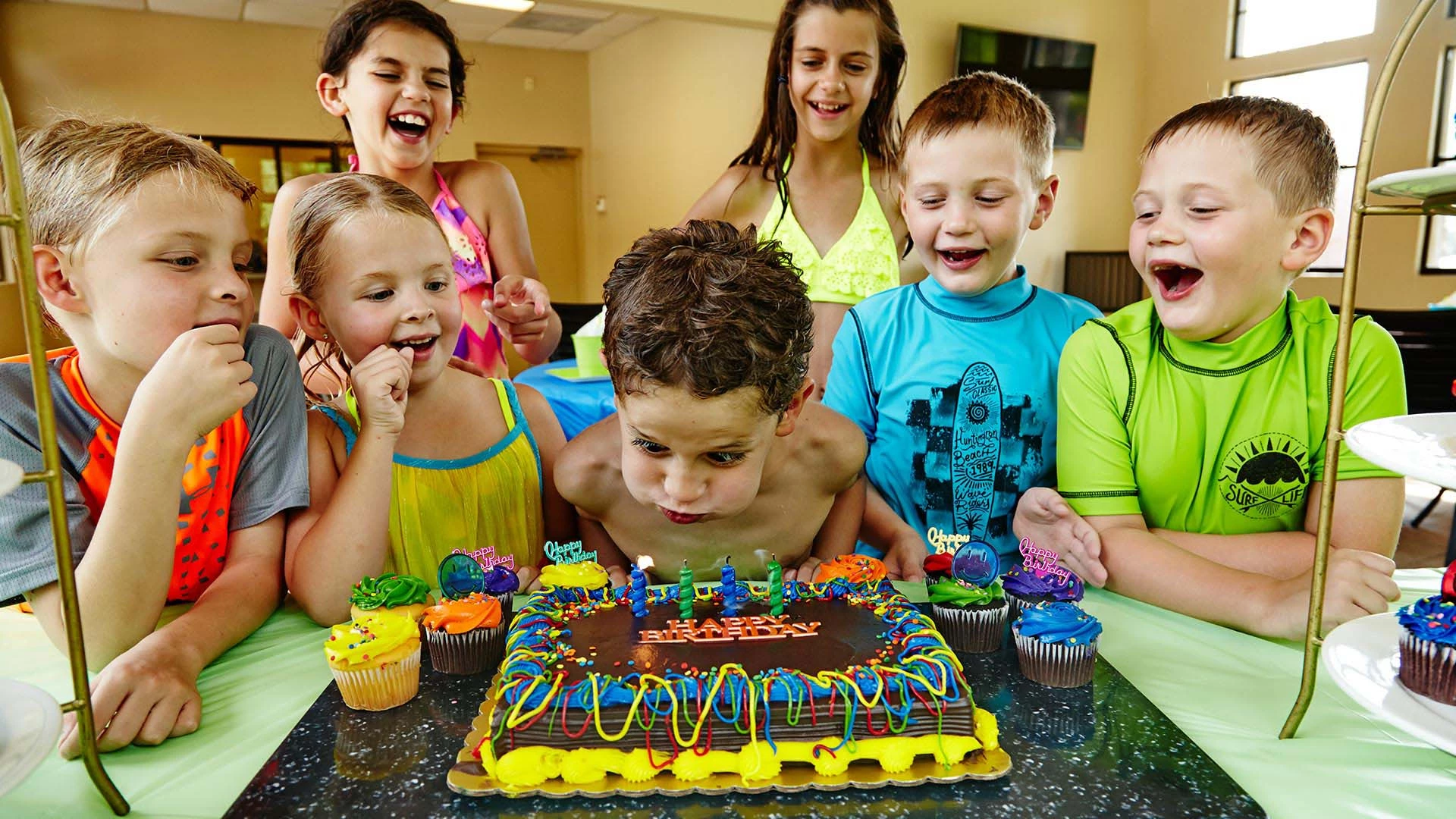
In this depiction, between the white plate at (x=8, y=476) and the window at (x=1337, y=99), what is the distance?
815 cm

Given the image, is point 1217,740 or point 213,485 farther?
point 213,485

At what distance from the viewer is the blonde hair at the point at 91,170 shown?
1.15 m

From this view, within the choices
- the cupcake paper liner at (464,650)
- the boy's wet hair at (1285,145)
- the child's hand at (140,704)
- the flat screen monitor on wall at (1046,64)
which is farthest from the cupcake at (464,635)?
the flat screen monitor on wall at (1046,64)

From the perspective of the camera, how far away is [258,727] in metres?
1.03

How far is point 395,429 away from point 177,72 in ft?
30.4

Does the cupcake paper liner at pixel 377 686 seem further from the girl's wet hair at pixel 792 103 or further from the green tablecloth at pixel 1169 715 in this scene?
the girl's wet hair at pixel 792 103

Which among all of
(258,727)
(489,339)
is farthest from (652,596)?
(489,339)

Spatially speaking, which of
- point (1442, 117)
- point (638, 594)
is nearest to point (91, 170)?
point (638, 594)

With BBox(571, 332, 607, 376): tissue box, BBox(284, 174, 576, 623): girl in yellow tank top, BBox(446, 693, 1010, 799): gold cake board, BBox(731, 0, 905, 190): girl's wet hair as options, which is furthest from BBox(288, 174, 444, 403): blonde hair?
BBox(571, 332, 607, 376): tissue box

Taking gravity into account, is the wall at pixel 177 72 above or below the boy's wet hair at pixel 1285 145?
above

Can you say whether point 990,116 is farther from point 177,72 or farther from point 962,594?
point 177,72

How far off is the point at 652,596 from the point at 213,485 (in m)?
0.69

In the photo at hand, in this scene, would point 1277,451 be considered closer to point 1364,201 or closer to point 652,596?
point 1364,201

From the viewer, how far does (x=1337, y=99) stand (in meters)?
7.28
